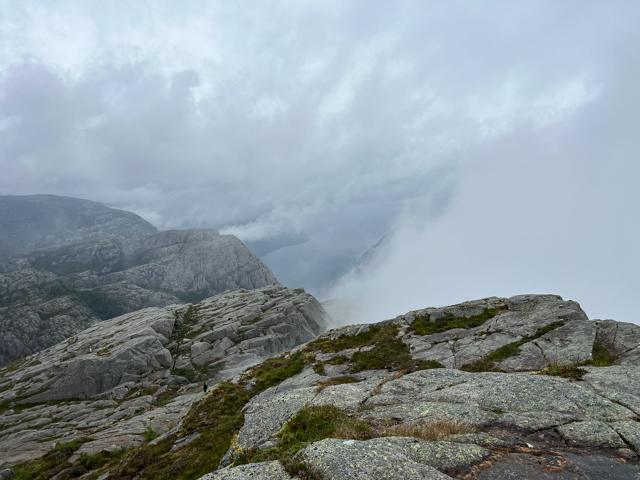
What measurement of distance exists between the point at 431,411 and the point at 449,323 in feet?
94.8

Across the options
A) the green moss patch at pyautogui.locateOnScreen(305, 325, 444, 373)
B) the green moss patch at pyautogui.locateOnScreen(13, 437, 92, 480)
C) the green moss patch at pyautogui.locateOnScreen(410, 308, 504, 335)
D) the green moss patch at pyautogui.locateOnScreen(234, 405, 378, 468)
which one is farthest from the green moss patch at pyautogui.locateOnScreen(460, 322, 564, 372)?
the green moss patch at pyautogui.locateOnScreen(13, 437, 92, 480)

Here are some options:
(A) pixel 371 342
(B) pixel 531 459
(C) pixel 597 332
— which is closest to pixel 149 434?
(A) pixel 371 342

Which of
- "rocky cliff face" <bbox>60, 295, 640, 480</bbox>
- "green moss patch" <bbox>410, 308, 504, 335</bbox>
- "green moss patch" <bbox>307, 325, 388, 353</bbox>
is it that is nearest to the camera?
"rocky cliff face" <bbox>60, 295, 640, 480</bbox>

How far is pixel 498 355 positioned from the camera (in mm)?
31156

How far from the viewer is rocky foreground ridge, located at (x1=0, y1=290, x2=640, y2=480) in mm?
11422

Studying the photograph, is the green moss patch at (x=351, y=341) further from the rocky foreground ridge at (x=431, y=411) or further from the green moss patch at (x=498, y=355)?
the green moss patch at (x=498, y=355)

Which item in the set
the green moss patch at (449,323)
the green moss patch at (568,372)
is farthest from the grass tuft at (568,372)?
the green moss patch at (449,323)

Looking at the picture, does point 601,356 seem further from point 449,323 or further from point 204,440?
point 204,440

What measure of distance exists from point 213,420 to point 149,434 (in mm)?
21853

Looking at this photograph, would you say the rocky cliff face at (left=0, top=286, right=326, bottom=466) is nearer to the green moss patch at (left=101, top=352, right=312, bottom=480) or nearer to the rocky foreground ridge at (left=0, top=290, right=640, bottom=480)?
the green moss patch at (left=101, top=352, right=312, bottom=480)

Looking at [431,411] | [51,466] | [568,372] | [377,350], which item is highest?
[377,350]

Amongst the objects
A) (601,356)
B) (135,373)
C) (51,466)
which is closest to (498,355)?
(601,356)

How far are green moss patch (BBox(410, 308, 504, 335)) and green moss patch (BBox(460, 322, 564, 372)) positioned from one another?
779cm

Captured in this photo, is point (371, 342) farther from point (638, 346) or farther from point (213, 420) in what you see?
point (638, 346)
